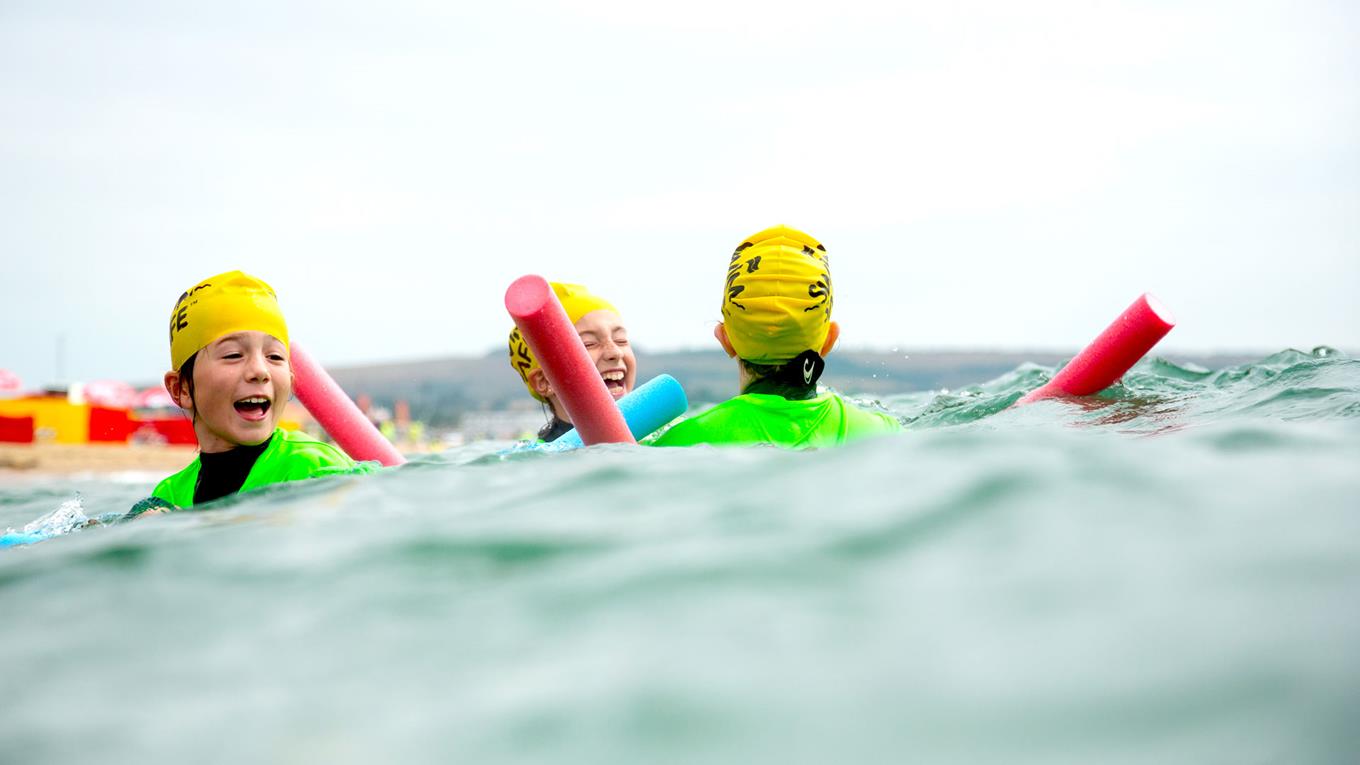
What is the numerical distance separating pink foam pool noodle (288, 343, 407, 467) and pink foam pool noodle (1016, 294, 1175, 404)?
4.58 m

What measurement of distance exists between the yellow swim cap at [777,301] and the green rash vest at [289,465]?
6.68 feet

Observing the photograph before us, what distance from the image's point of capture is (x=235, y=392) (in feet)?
18.2

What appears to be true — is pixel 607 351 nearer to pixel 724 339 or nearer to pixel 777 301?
pixel 724 339

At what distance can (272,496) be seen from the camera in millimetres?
4801

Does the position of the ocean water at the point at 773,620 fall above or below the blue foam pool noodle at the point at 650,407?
below

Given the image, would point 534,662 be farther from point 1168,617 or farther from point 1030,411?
point 1030,411

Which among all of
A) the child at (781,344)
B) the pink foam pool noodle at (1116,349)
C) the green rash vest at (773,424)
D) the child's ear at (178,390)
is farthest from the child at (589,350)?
the pink foam pool noodle at (1116,349)

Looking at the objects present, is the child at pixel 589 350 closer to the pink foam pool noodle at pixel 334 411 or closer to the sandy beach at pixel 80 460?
the pink foam pool noodle at pixel 334 411

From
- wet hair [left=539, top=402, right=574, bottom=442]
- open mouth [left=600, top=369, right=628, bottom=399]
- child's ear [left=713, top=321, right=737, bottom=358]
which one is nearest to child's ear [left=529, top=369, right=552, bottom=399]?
wet hair [left=539, top=402, right=574, bottom=442]

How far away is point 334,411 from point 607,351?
187 cm

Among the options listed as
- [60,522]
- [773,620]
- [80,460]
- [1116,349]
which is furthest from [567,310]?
[80,460]

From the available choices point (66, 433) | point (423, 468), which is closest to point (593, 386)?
point (423, 468)

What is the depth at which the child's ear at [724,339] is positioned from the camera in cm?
634

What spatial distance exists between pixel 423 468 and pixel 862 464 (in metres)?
2.19
